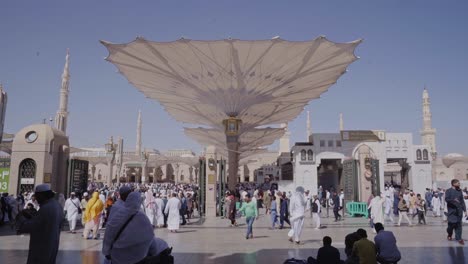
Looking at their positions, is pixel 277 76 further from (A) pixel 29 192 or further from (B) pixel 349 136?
(A) pixel 29 192

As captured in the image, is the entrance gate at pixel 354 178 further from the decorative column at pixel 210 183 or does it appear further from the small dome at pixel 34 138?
the small dome at pixel 34 138

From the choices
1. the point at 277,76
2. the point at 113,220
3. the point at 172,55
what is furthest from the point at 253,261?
the point at 277,76

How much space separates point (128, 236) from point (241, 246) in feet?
18.8

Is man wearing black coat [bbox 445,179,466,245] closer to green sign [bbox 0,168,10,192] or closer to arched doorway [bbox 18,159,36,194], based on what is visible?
arched doorway [bbox 18,159,36,194]

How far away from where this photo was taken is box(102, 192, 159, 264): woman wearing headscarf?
3662mm

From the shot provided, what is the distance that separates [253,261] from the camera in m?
7.13

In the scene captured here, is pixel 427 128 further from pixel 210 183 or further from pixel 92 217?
pixel 92 217

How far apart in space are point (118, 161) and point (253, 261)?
56419 millimetres

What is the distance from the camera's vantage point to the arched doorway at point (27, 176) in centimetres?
1375

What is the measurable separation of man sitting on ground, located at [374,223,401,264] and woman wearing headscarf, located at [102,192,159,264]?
3445 millimetres

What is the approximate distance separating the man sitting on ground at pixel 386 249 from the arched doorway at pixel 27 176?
41.1 ft

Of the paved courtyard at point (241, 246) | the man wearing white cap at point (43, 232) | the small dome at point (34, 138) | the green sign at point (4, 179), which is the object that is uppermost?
the small dome at point (34, 138)

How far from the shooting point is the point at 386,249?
5.36m

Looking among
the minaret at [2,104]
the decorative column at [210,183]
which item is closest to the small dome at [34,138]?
the minaret at [2,104]
